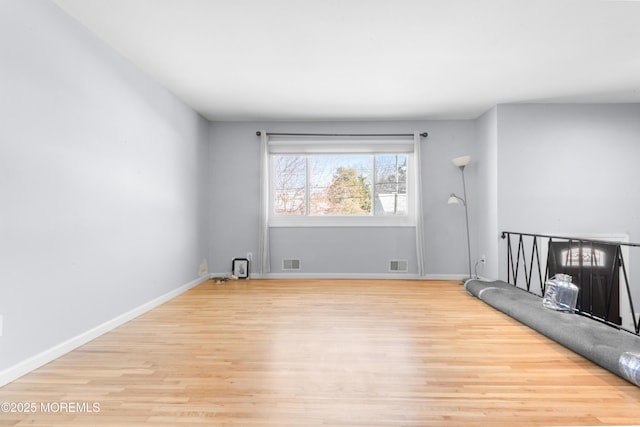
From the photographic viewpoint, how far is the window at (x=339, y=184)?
16.4 ft

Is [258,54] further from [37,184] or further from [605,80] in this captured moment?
[605,80]

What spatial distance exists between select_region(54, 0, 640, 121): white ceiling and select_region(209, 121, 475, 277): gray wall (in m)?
0.79

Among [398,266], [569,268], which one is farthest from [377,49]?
[569,268]

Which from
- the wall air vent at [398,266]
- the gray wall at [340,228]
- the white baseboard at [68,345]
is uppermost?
the gray wall at [340,228]

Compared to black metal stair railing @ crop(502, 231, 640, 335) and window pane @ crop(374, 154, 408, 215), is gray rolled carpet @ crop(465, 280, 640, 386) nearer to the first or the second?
black metal stair railing @ crop(502, 231, 640, 335)

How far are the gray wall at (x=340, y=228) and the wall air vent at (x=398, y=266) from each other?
7cm

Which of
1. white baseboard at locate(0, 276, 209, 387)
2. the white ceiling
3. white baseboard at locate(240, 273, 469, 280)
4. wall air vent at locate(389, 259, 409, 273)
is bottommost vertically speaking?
white baseboard at locate(240, 273, 469, 280)

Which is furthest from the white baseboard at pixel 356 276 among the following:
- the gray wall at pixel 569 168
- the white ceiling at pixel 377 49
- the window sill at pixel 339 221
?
the white ceiling at pixel 377 49

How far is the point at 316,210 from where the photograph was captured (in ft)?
16.7

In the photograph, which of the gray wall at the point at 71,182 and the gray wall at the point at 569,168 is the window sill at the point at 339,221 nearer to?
the gray wall at the point at 569,168

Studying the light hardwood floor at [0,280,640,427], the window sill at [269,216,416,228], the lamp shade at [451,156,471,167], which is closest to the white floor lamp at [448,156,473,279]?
the lamp shade at [451,156,471,167]

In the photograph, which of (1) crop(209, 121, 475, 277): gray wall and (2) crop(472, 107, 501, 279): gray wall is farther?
(1) crop(209, 121, 475, 277): gray wall

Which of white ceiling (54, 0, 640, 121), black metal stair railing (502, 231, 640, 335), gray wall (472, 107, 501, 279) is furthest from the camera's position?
gray wall (472, 107, 501, 279)

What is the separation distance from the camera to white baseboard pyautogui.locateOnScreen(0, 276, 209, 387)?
183 centimetres
